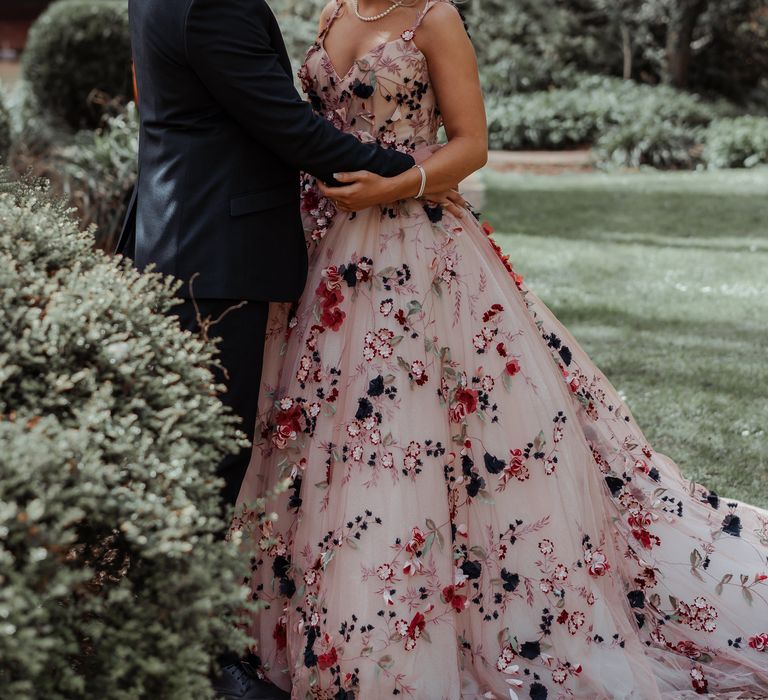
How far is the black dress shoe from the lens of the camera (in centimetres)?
262

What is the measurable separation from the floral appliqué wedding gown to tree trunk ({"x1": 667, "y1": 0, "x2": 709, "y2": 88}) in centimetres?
1645

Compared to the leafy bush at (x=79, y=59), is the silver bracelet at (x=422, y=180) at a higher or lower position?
higher

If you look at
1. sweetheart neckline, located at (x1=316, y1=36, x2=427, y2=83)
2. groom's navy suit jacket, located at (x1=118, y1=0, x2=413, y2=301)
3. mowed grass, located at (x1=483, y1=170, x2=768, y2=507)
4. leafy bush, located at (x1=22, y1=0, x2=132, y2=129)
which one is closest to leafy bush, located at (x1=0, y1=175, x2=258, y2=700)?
groom's navy suit jacket, located at (x1=118, y1=0, x2=413, y2=301)

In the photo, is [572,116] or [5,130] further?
[572,116]

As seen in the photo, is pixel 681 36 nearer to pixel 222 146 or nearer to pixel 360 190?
pixel 360 190

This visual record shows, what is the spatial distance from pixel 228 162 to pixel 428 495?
38.7 inches

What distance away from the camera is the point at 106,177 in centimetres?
799

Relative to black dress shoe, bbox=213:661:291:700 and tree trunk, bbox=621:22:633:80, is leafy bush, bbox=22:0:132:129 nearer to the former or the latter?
black dress shoe, bbox=213:661:291:700

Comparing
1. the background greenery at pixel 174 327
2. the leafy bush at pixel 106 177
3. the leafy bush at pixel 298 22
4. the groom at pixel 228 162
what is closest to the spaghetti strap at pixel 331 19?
the groom at pixel 228 162

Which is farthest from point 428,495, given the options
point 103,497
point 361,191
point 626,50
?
point 626,50

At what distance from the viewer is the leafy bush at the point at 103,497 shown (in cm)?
149

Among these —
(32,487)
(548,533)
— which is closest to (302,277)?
(548,533)

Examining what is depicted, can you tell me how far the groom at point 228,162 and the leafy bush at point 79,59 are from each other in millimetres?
8481

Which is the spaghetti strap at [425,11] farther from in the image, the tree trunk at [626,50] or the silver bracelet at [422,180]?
the tree trunk at [626,50]
